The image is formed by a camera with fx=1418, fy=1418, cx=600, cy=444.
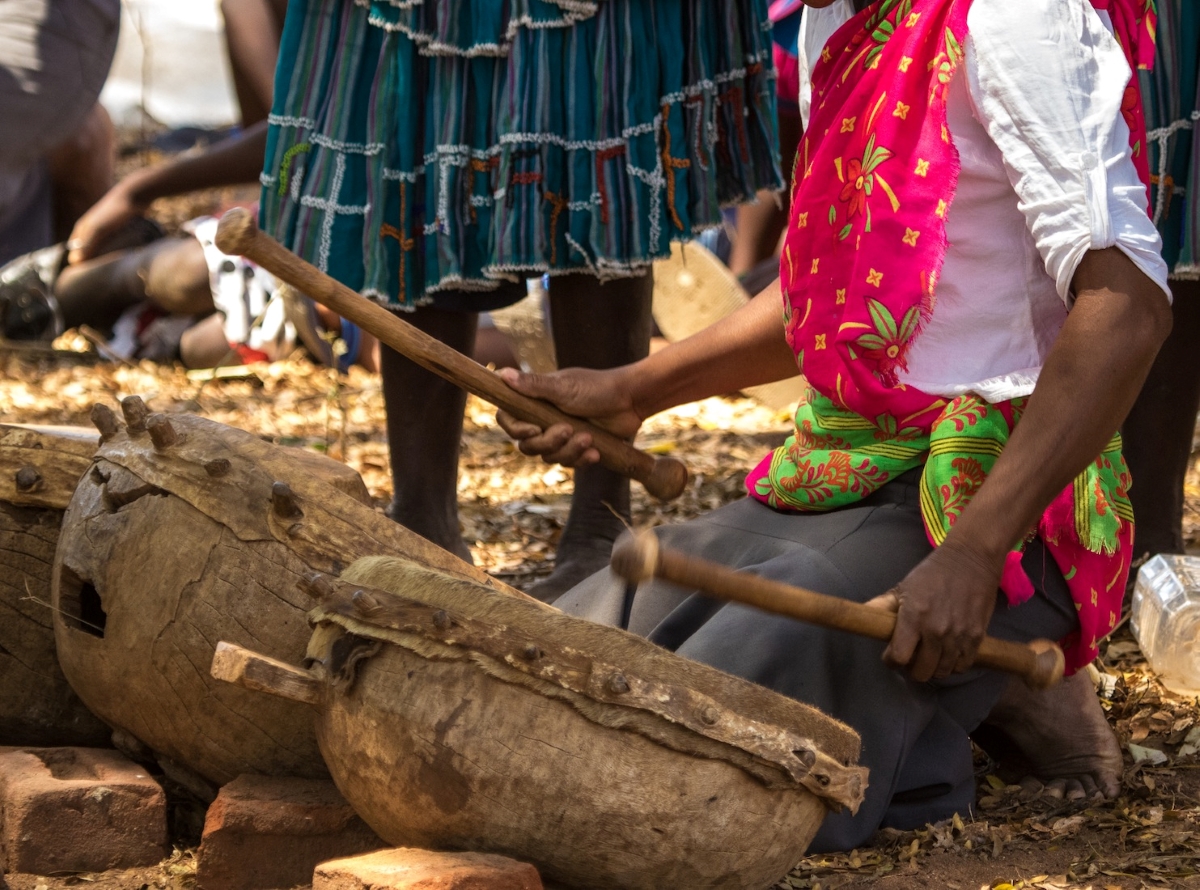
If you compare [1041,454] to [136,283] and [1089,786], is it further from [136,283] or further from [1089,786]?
[136,283]

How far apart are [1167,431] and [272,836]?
2021 millimetres

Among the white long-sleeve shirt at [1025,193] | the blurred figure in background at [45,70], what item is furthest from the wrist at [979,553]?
the blurred figure in background at [45,70]

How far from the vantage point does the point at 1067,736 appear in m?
2.19

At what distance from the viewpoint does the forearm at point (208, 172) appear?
6.02m

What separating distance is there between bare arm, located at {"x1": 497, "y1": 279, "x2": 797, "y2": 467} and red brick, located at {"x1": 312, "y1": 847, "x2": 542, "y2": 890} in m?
0.90

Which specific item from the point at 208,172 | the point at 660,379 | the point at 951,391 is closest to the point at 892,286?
the point at 951,391

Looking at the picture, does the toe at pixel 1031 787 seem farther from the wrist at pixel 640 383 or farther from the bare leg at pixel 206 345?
the bare leg at pixel 206 345

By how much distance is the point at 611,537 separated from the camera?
2.95 metres

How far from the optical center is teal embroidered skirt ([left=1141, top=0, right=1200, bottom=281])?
8.81ft

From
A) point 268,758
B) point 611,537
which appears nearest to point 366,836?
point 268,758

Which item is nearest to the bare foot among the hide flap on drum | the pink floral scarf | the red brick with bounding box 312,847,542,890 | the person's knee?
the pink floral scarf

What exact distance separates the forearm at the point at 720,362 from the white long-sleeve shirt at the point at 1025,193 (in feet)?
1.34

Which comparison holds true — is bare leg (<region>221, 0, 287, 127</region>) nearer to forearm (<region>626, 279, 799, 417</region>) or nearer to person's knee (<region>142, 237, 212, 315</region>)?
person's knee (<region>142, 237, 212, 315</region>)

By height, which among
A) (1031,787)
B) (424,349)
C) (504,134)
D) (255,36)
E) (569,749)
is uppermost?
(255,36)
